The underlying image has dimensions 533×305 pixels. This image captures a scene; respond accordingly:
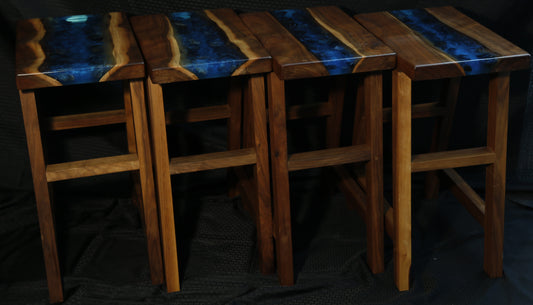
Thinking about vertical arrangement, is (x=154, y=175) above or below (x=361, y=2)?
below

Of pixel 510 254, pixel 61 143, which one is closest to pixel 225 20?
pixel 61 143

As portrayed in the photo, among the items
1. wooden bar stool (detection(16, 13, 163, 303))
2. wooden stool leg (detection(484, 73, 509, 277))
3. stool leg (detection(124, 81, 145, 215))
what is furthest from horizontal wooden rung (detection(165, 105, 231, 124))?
wooden stool leg (detection(484, 73, 509, 277))

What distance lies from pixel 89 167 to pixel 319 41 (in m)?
0.71

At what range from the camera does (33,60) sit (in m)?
1.87

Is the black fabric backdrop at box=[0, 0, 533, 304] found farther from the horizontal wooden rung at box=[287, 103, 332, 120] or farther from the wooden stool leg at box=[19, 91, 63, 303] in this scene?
the horizontal wooden rung at box=[287, 103, 332, 120]

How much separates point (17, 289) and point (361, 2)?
1.44m

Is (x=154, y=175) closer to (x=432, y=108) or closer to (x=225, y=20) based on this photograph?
(x=225, y=20)

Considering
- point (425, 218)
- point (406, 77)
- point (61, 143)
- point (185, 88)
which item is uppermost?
point (406, 77)

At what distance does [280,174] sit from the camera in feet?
6.51

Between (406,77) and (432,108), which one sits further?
(432,108)

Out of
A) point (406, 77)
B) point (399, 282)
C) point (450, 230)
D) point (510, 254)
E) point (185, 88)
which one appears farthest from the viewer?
point (185, 88)

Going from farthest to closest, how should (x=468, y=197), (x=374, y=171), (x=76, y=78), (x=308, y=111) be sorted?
(x=308, y=111) → (x=468, y=197) → (x=374, y=171) → (x=76, y=78)

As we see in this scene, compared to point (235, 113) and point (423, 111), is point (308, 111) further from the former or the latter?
point (423, 111)

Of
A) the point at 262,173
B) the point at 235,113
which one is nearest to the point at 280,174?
the point at 262,173
